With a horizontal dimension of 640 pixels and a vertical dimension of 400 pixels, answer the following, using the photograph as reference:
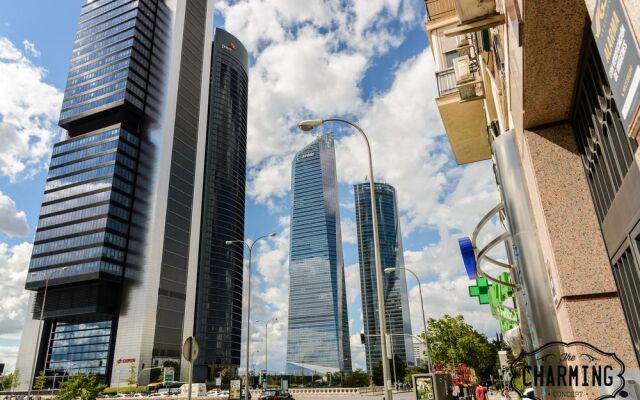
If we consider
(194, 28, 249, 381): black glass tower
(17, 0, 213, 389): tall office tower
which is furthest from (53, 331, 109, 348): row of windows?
(194, 28, 249, 381): black glass tower

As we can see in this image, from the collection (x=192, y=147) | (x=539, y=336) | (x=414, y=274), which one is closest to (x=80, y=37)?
(x=192, y=147)

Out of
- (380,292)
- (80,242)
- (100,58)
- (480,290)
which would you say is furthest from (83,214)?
(380,292)

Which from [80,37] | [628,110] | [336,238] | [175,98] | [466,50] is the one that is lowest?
[628,110]

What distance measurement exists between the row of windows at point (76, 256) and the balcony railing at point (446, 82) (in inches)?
3810

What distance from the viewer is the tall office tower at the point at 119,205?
320ft

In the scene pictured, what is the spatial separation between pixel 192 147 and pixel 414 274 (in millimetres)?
101116

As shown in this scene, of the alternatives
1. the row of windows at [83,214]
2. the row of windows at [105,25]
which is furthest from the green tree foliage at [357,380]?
the row of windows at [105,25]

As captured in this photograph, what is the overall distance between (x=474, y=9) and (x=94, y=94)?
124916mm

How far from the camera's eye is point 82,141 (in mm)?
108375

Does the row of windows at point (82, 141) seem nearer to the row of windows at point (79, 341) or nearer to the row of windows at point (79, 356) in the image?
the row of windows at point (79, 341)

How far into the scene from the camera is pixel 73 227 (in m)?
101

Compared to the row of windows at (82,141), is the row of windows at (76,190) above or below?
below

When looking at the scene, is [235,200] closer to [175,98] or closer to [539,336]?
[175,98]

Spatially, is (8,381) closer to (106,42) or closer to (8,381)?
(8,381)
